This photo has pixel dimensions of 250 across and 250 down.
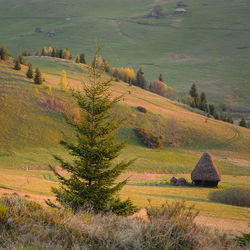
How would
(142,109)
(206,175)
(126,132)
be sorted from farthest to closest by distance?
(142,109), (126,132), (206,175)

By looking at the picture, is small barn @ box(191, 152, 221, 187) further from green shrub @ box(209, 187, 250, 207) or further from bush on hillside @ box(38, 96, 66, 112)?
bush on hillside @ box(38, 96, 66, 112)

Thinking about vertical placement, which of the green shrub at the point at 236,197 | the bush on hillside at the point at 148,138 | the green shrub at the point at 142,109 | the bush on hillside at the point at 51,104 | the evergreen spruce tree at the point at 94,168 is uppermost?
the evergreen spruce tree at the point at 94,168

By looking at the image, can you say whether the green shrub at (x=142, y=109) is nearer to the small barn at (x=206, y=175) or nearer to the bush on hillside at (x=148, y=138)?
the bush on hillside at (x=148, y=138)

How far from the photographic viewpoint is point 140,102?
82562 millimetres

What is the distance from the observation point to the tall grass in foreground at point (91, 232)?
811 centimetres

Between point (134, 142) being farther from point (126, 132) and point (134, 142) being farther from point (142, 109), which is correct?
point (142, 109)

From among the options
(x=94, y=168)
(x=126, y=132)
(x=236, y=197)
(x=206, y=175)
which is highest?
(x=94, y=168)

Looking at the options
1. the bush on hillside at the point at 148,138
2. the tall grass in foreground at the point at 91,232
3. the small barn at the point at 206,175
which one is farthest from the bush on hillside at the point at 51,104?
the tall grass in foreground at the point at 91,232

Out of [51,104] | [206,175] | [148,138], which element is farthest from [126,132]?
[206,175]

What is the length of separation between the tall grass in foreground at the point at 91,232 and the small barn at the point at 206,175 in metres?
32.6

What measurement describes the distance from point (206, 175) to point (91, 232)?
34596mm

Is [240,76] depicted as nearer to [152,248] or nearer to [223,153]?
[223,153]

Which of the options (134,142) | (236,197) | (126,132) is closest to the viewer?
(236,197)

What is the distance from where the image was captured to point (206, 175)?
1613 inches
